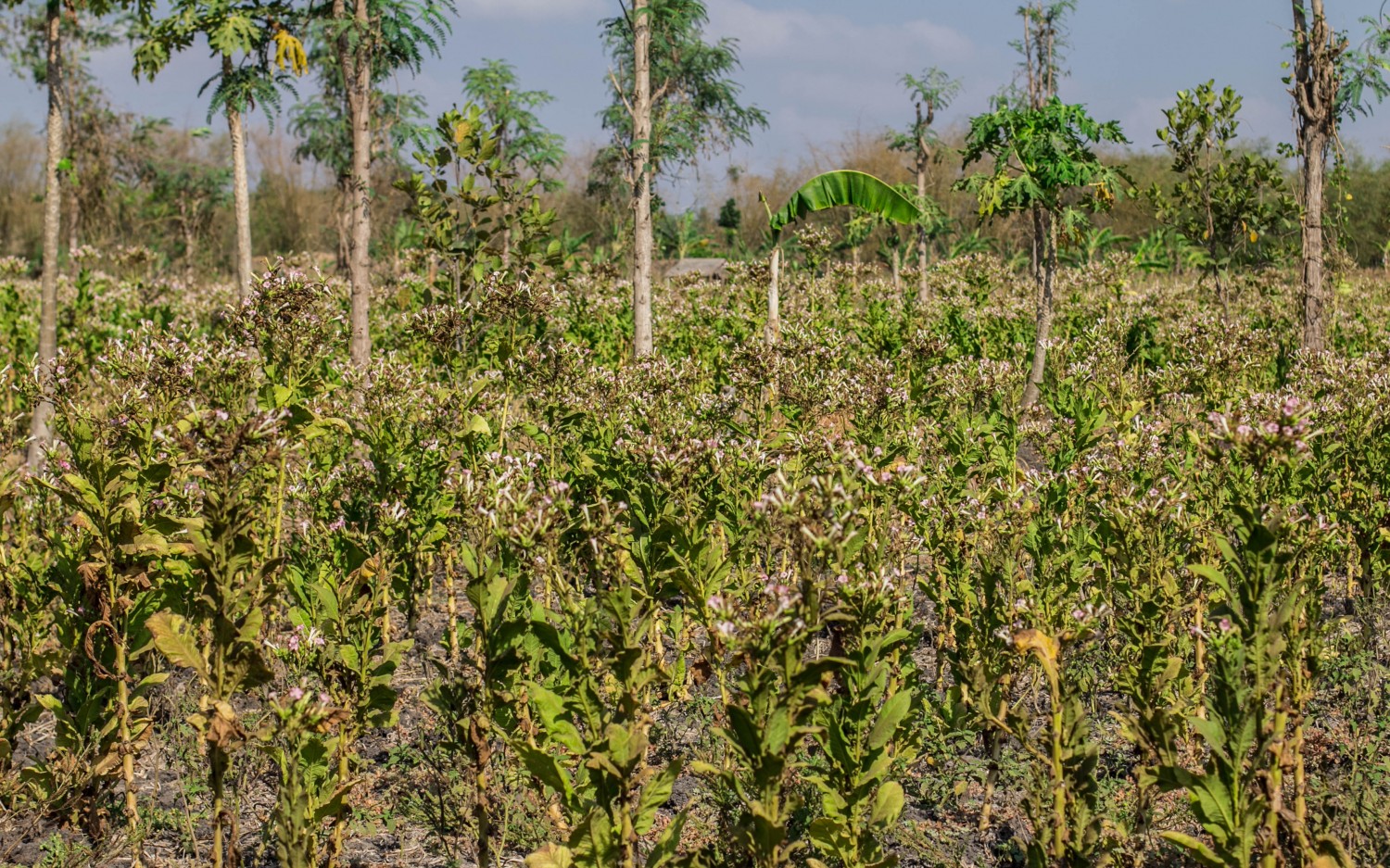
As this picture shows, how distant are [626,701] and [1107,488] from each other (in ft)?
10.9

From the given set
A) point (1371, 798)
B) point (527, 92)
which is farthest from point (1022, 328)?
point (527, 92)

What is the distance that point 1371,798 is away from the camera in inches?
151

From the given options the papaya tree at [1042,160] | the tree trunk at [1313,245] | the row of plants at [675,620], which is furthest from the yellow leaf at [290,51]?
the tree trunk at [1313,245]

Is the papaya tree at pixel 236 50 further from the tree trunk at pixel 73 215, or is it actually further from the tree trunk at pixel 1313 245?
the tree trunk at pixel 1313 245

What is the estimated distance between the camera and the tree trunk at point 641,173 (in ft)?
35.1

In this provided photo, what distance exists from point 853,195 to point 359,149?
530 centimetres

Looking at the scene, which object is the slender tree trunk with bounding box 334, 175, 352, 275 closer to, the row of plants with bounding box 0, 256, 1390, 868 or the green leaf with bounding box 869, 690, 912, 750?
the row of plants with bounding box 0, 256, 1390, 868

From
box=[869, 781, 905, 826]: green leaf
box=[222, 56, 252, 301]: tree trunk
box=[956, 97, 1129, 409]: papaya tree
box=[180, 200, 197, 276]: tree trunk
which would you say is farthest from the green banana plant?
box=[180, 200, 197, 276]: tree trunk

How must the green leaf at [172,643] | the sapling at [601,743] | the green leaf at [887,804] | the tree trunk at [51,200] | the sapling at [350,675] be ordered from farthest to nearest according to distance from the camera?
the tree trunk at [51,200] → the sapling at [350,675] → the green leaf at [172,643] → the green leaf at [887,804] → the sapling at [601,743]

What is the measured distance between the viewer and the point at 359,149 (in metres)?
8.87

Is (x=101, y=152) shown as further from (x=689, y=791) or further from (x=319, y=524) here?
(x=689, y=791)

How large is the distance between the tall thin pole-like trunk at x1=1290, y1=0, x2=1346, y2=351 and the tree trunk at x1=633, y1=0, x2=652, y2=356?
6.57m

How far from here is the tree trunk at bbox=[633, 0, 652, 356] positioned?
1070 centimetres

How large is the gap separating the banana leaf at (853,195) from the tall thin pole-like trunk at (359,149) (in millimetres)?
4269
